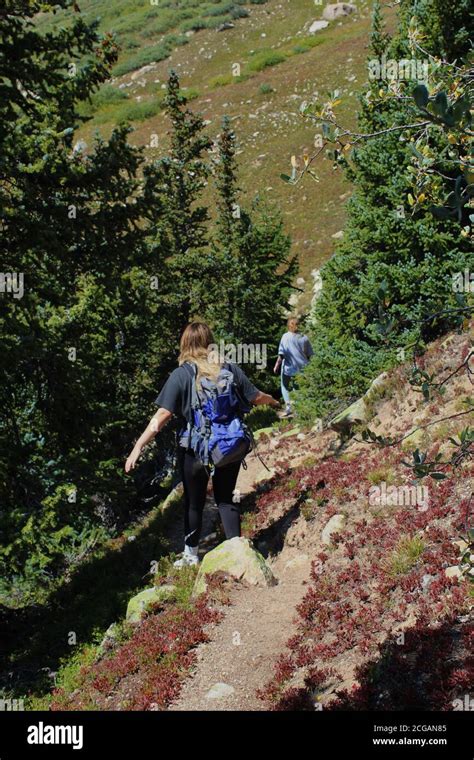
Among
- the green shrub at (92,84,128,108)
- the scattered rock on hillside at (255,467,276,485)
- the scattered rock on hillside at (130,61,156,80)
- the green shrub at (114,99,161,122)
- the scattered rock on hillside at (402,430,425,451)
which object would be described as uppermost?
the scattered rock on hillside at (130,61,156,80)

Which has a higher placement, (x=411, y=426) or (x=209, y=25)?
(x=209, y=25)

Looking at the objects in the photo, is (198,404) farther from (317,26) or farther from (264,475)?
(317,26)

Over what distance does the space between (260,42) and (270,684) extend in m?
67.3

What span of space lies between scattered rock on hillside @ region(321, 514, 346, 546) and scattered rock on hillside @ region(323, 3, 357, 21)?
65.2 m

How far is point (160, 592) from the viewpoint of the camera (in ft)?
24.6

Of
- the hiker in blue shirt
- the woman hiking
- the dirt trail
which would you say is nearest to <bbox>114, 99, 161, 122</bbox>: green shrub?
the hiker in blue shirt

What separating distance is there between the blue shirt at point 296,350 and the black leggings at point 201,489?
728cm

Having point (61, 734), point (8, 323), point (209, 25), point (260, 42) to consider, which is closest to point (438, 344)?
point (8, 323)

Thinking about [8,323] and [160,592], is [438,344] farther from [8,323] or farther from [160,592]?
[8,323]

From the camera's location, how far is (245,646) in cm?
608

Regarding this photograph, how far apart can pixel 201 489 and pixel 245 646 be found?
1.97 m

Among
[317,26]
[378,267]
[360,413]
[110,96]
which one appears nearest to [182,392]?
[360,413]

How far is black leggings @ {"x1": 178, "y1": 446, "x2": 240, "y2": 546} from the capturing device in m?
7.28

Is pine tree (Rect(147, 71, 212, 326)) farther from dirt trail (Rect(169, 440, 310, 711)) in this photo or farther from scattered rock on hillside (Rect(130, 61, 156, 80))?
scattered rock on hillside (Rect(130, 61, 156, 80))
